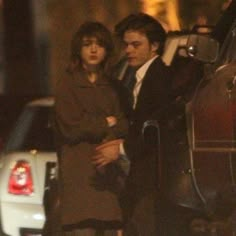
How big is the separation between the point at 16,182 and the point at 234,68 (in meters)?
2.36

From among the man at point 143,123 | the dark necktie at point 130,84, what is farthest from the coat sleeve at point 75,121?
the dark necktie at point 130,84

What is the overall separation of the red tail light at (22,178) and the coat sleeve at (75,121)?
1690mm

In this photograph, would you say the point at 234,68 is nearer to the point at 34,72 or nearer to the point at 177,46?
the point at 177,46

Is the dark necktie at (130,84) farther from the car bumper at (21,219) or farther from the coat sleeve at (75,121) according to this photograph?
the car bumper at (21,219)

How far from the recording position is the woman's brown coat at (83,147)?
6930mm

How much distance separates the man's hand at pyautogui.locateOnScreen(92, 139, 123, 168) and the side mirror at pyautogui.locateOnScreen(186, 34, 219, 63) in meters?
0.77

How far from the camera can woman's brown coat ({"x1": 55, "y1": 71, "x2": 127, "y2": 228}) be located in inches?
273

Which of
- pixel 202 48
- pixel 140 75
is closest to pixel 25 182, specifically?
pixel 140 75

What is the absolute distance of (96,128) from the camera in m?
6.90

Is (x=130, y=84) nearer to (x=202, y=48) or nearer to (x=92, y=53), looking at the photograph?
(x=202, y=48)

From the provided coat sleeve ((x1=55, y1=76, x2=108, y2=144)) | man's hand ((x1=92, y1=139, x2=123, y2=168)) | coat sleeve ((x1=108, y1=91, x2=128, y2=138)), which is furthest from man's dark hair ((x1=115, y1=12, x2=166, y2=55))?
man's hand ((x1=92, y1=139, x2=123, y2=168))

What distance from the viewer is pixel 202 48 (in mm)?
7301

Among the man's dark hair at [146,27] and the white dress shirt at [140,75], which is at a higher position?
the man's dark hair at [146,27]

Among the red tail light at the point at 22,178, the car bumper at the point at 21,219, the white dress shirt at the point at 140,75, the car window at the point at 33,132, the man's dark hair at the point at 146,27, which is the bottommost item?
the car bumper at the point at 21,219
